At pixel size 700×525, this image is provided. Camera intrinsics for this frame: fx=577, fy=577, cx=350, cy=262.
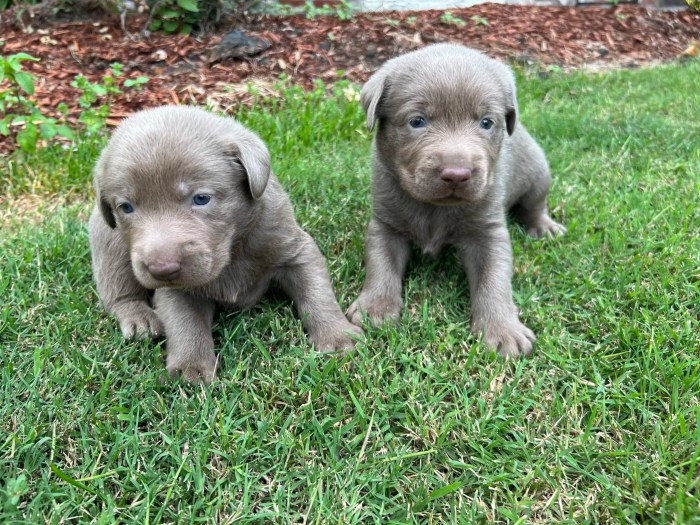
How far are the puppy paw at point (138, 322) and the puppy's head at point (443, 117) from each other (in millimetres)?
1593

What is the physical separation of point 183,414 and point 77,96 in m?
5.20

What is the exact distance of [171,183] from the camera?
2.66 m

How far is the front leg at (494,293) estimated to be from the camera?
2928mm

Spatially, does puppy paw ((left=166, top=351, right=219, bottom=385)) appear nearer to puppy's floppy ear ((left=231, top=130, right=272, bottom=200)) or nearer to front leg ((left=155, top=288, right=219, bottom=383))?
front leg ((left=155, top=288, right=219, bottom=383))

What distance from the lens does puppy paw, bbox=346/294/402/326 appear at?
3160 millimetres

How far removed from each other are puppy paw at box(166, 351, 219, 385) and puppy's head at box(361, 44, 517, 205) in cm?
140

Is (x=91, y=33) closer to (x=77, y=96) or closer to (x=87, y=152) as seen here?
(x=77, y=96)

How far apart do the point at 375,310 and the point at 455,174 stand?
33.9 inches

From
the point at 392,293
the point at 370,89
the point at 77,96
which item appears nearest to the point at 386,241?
the point at 392,293

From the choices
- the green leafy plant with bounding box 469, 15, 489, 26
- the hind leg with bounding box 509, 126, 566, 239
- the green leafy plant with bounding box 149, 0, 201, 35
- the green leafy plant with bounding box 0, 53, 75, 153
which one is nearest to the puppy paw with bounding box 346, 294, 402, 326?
the hind leg with bounding box 509, 126, 566, 239

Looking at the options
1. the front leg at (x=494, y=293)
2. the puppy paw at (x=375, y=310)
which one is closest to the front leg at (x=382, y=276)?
the puppy paw at (x=375, y=310)

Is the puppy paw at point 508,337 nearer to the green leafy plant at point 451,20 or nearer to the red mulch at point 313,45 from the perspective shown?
the red mulch at point 313,45

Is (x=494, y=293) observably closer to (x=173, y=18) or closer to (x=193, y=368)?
(x=193, y=368)

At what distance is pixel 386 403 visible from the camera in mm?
2564
